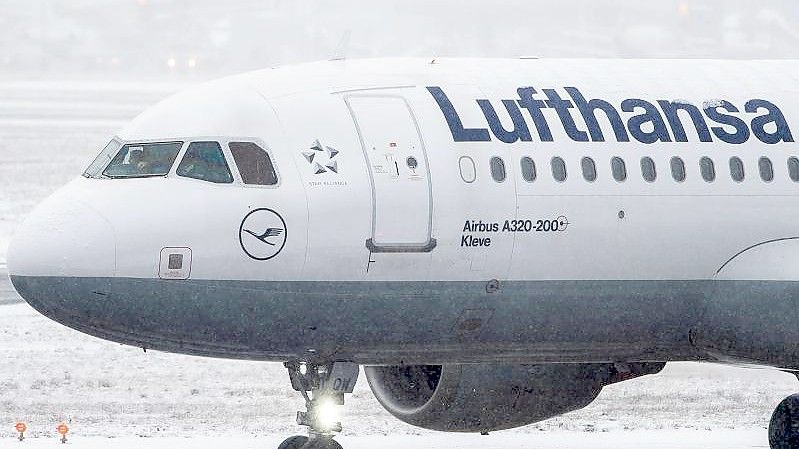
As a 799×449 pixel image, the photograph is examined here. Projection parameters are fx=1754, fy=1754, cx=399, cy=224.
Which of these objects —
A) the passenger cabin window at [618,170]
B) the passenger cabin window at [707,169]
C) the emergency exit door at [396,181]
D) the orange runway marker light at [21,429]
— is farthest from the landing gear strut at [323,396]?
the orange runway marker light at [21,429]

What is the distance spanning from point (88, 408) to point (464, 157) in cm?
898

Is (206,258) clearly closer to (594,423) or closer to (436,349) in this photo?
(436,349)

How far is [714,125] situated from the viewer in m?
16.8

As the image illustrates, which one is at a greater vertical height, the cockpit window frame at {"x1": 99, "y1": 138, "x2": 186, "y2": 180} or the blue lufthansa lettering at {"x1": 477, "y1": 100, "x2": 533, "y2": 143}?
the blue lufthansa lettering at {"x1": 477, "y1": 100, "x2": 533, "y2": 143}

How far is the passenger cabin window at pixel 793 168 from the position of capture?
16953 millimetres

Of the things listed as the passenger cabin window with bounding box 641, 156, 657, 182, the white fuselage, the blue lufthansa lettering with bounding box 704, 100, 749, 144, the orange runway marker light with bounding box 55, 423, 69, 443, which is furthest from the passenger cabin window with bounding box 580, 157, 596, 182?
the orange runway marker light with bounding box 55, 423, 69, 443

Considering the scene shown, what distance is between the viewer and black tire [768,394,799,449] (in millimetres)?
18344

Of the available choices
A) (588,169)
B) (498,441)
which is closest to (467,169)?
(588,169)

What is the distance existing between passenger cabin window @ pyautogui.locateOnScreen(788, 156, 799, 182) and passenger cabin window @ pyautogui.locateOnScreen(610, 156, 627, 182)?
1.84 m

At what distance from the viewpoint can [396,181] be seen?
15.1m

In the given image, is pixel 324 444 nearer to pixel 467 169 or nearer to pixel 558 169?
pixel 467 169

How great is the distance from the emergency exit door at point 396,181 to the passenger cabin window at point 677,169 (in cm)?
259

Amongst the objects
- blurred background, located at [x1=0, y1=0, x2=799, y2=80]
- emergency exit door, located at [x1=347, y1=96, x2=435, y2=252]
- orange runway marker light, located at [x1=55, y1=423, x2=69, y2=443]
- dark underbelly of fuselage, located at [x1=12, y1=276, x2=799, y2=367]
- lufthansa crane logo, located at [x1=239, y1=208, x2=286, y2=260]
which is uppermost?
blurred background, located at [x1=0, y1=0, x2=799, y2=80]

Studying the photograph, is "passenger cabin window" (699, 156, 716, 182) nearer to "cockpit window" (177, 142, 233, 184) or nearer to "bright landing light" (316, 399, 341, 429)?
"bright landing light" (316, 399, 341, 429)
